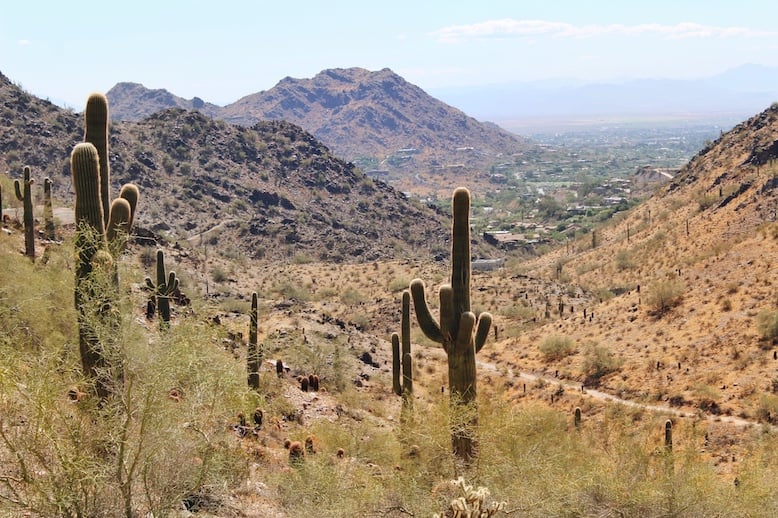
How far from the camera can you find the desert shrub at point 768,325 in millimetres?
22344

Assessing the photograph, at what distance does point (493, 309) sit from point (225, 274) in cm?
1659

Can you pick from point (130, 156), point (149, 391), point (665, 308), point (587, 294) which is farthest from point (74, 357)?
point (130, 156)

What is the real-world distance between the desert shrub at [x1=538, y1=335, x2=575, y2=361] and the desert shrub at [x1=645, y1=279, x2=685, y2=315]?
3841mm

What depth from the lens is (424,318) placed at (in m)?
14.0

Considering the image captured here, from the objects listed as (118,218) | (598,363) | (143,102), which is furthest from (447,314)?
(143,102)

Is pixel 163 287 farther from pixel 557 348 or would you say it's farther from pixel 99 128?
pixel 557 348

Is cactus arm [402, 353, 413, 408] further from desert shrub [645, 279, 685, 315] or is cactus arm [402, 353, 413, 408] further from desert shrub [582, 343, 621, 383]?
desert shrub [645, 279, 685, 315]

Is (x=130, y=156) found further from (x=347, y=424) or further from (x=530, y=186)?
(x=530, y=186)

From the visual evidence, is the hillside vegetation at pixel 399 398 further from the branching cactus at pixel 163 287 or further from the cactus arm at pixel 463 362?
the cactus arm at pixel 463 362

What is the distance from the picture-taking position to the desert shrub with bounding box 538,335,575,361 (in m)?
28.5

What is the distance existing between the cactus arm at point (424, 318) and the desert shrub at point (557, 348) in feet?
49.9

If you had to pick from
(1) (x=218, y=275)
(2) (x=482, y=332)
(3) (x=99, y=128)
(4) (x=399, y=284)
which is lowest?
(4) (x=399, y=284)

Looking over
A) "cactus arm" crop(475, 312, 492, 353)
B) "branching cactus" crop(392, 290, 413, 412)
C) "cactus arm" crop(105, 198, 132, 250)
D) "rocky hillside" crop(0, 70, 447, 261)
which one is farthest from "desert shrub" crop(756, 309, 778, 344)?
"rocky hillside" crop(0, 70, 447, 261)

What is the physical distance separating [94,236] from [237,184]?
58899mm
